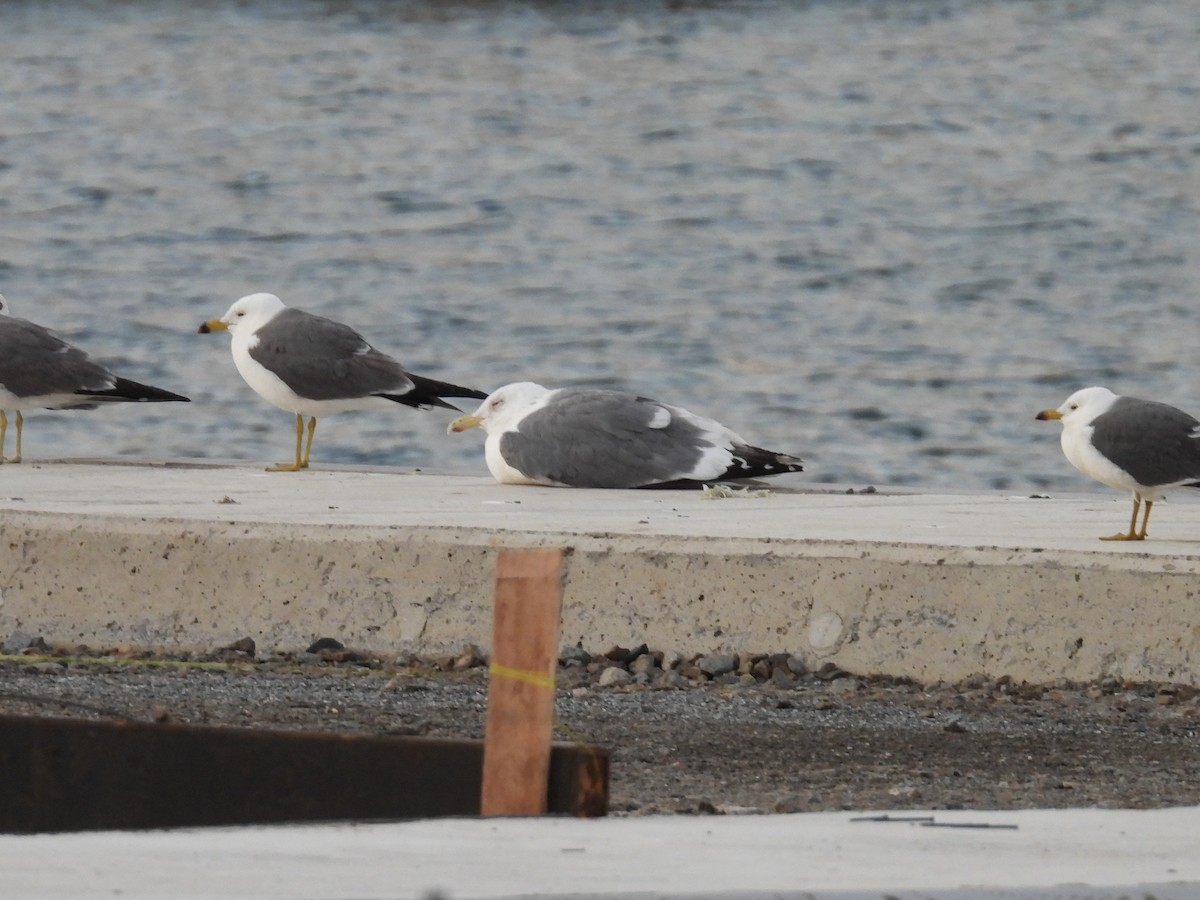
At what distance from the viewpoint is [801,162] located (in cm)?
4412

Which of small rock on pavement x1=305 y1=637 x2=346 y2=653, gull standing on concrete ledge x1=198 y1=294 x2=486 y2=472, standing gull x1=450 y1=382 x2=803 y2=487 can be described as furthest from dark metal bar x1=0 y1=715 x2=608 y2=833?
gull standing on concrete ledge x1=198 y1=294 x2=486 y2=472

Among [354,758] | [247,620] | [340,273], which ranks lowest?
[340,273]

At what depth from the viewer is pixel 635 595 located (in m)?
7.64

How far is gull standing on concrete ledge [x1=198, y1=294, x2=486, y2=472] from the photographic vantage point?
1077 cm

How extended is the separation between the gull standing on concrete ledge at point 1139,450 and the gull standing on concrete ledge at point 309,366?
3.58m

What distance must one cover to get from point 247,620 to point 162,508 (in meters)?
0.77

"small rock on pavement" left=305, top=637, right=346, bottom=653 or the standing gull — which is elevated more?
the standing gull

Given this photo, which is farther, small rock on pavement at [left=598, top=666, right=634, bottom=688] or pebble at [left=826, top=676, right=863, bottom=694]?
small rock on pavement at [left=598, top=666, right=634, bottom=688]

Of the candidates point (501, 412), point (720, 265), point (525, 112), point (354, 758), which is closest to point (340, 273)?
point (720, 265)

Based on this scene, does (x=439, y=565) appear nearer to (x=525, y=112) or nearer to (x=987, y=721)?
(x=987, y=721)

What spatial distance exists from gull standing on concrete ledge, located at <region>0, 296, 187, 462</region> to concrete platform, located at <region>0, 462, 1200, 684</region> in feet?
6.65

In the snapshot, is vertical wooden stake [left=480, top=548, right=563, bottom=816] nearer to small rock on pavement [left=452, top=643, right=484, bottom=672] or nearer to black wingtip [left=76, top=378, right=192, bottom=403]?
small rock on pavement [left=452, top=643, right=484, bottom=672]

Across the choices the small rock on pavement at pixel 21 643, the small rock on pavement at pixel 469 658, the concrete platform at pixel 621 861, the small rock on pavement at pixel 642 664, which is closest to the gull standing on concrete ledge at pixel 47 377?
the small rock on pavement at pixel 21 643

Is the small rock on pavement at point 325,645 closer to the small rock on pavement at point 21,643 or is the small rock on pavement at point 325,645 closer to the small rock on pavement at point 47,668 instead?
the small rock on pavement at point 47,668
